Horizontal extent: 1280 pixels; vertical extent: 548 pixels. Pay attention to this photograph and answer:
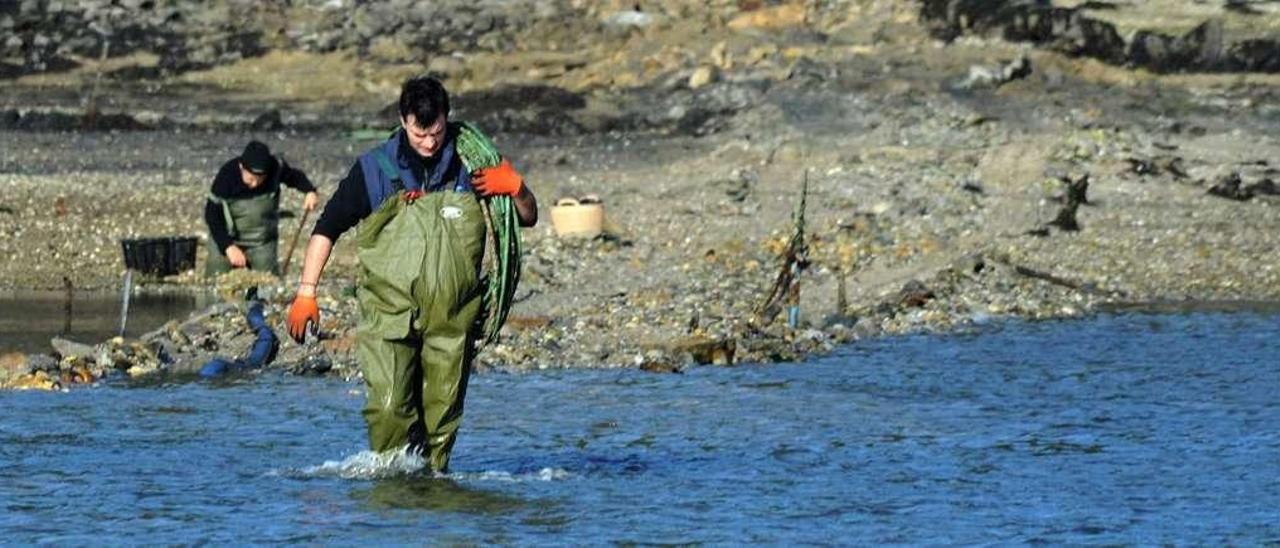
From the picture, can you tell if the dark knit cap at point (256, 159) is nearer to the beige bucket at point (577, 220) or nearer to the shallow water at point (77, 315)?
the shallow water at point (77, 315)

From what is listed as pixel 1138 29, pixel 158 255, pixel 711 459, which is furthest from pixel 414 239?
pixel 1138 29

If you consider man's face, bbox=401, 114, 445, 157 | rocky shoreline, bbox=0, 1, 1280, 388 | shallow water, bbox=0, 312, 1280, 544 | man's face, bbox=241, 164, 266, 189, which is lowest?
rocky shoreline, bbox=0, 1, 1280, 388

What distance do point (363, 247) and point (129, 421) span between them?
3.14 m

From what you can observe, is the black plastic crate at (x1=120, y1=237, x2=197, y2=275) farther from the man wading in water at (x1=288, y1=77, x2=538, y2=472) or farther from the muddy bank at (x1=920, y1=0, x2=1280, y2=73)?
the muddy bank at (x1=920, y1=0, x2=1280, y2=73)

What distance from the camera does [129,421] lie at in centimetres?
1302

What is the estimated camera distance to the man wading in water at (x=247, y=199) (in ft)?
57.3

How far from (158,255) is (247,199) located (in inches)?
156

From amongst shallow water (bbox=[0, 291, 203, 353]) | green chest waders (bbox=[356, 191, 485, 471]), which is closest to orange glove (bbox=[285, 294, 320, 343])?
green chest waders (bbox=[356, 191, 485, 471])

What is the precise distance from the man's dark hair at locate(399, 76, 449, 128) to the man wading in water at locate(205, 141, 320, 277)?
7.37 m

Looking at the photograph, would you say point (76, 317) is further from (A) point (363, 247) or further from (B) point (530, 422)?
(A) point (363, 247)

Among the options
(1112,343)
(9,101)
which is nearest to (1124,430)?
(1112,343)

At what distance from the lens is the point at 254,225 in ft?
58.5

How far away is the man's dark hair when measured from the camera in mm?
9953

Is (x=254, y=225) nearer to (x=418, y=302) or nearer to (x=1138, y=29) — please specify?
(x=418, y=302)
